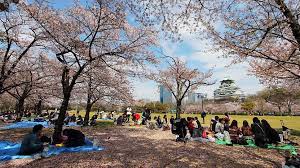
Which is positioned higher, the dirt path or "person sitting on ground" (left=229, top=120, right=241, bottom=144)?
"person sitting on ground" (left=229, top=120, right=241, bottom=144)

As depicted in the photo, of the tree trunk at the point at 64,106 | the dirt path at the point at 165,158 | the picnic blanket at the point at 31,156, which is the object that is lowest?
the dirt path at the point at 165,158

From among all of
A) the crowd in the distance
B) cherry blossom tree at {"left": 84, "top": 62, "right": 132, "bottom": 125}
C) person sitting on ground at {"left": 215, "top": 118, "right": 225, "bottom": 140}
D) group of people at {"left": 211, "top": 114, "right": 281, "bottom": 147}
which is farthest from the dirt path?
cherry blossom tree at {"left": 84, "top": 62, "right": 132, "bottom": 125}

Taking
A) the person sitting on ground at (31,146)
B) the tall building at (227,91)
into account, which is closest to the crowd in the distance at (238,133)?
the person sitting on ground at (31,146)

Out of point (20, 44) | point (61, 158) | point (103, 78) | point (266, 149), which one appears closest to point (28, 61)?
point (20, 44)

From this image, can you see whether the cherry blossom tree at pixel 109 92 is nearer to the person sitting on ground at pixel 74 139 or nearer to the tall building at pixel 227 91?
the person sitting on ground at pixel 74 139

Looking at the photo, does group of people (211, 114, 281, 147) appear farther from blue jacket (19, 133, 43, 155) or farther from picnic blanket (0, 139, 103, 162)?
blue jacket (19, 133, 43, 155)

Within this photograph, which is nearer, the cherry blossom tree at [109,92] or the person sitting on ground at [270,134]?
the person sitting on ground at [270,134]

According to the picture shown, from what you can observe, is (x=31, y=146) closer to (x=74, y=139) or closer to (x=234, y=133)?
(x=74, y=139)

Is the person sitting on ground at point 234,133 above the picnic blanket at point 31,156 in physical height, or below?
above

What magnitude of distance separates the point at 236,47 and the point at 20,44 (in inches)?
408

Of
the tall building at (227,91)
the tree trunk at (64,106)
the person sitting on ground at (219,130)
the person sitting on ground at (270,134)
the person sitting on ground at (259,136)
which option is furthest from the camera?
the tall building at (227,91)

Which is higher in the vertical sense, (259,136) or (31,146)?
(259,136)

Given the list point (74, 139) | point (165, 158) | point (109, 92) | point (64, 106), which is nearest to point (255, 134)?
point (165, 158)

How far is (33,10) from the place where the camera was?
10.6m
